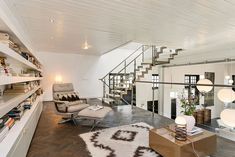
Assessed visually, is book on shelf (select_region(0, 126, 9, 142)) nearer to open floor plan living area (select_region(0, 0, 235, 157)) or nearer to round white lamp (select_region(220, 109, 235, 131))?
open floor plan living area (select_region(0, 0, 235, 157))

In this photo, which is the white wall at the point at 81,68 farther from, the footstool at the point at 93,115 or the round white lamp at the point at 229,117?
the round white lamp at the point at 229,117

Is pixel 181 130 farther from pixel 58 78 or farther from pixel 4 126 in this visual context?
pixel 58 78

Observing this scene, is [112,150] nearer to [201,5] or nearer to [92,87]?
[201,5]

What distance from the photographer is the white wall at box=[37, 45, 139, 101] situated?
22.9ft

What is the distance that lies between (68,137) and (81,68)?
17.0ft

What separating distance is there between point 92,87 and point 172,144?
6370mm

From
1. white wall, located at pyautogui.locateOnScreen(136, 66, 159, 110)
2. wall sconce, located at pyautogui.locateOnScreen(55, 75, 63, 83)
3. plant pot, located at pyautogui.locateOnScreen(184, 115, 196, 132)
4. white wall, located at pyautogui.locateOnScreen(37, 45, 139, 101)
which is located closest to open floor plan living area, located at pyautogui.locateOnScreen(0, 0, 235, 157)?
plant pot, located at pyautogui.locateOnScreen(184, 115, 196, 132)

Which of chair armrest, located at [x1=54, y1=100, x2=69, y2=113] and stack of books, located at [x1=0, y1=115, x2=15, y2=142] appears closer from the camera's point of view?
stack of books, located at [x1=0, y1=115, x2=15, y2=142]

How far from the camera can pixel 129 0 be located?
2.32 m

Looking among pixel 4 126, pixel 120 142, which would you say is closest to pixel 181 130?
pixel 120 142

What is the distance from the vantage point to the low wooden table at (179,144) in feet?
6.05

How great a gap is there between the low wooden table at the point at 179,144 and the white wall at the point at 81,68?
19.6 ft

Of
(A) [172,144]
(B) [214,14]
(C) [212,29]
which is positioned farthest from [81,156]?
(C) [212,29]

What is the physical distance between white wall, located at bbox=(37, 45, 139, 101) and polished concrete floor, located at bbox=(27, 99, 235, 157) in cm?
330
